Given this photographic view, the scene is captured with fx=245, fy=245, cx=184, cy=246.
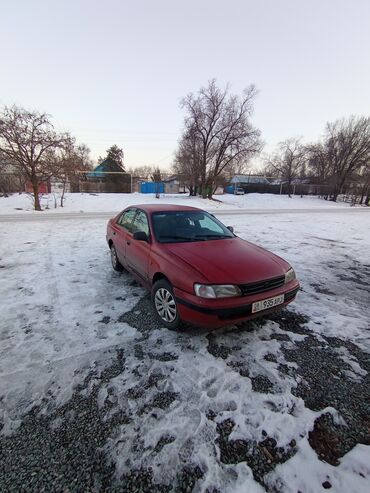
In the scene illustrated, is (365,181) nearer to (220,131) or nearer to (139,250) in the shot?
(220,131)

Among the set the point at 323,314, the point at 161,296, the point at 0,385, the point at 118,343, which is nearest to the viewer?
the point at 0,385

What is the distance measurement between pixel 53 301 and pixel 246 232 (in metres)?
7.72

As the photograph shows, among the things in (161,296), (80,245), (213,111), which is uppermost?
(213,111)

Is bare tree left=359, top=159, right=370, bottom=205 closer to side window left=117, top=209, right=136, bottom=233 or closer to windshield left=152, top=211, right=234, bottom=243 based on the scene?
windshield left=152, top=211, right=234, bottom=243

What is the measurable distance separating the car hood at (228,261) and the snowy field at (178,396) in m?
0.84

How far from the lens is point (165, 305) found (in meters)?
3.12

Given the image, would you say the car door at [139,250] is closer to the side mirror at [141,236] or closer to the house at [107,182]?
the side mirror at [141,236]

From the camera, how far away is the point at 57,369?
97.5 inches

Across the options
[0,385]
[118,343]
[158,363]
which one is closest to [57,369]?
[0,385]

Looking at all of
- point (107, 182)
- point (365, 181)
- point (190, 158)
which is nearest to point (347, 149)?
point (365, 181)

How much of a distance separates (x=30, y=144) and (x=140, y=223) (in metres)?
13.5

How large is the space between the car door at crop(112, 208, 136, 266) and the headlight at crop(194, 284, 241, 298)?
2.00 m

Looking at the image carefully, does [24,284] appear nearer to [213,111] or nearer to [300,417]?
[300,417]

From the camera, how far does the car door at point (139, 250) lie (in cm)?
353
